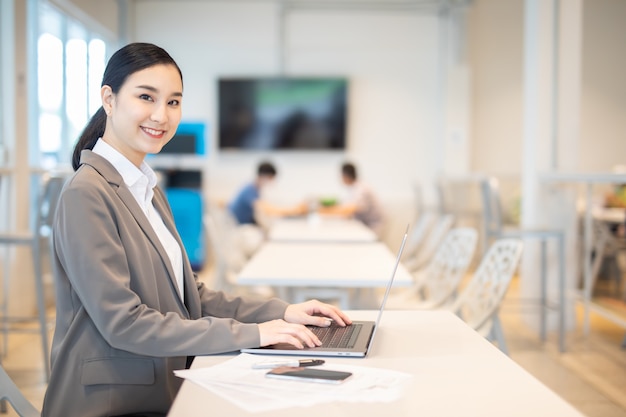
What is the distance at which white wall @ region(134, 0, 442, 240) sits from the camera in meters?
9.09

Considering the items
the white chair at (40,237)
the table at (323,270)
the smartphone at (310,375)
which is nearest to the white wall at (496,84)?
the table at (323,270)

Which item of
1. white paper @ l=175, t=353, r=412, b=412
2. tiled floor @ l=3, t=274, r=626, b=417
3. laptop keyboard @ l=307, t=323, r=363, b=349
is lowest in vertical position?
tiled floor @ l=3, t=274, r=626, b=417

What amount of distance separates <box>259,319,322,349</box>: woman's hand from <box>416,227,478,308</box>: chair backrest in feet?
6.54

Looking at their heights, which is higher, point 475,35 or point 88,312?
point 475,35

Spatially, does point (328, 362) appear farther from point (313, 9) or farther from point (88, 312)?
point (313, 9)

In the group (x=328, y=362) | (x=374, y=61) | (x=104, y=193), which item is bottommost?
(x=328, y=362)

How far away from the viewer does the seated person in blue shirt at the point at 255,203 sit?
711 centimetres

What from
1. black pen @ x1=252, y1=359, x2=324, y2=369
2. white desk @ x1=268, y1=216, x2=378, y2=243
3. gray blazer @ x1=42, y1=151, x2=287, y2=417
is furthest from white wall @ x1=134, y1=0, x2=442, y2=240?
black pen @ x1=252, y1=359, x2=324, y2=369

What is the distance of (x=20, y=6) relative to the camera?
17.2ft

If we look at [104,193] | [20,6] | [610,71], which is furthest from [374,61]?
[104,193]

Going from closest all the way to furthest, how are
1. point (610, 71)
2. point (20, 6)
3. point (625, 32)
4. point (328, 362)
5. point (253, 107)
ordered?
point (328, 362) → point (20, 6) → point (625, 32) → point (610, 71) → point (253, 107)

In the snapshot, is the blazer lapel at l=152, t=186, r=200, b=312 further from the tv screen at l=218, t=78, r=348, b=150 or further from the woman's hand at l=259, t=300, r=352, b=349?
the tv screen at l=218, t=78, r=348, b=150

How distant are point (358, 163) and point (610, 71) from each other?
3135mm

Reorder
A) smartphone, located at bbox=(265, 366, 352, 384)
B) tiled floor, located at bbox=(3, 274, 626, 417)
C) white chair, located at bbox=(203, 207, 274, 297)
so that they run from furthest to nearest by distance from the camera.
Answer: white chair, located at bbox=(203, 207, 274, 297)
tiled floor, located at bbox=(3, 274, 626, 417)
smartphone, located at bbox=(265, 366, 352, 384)
